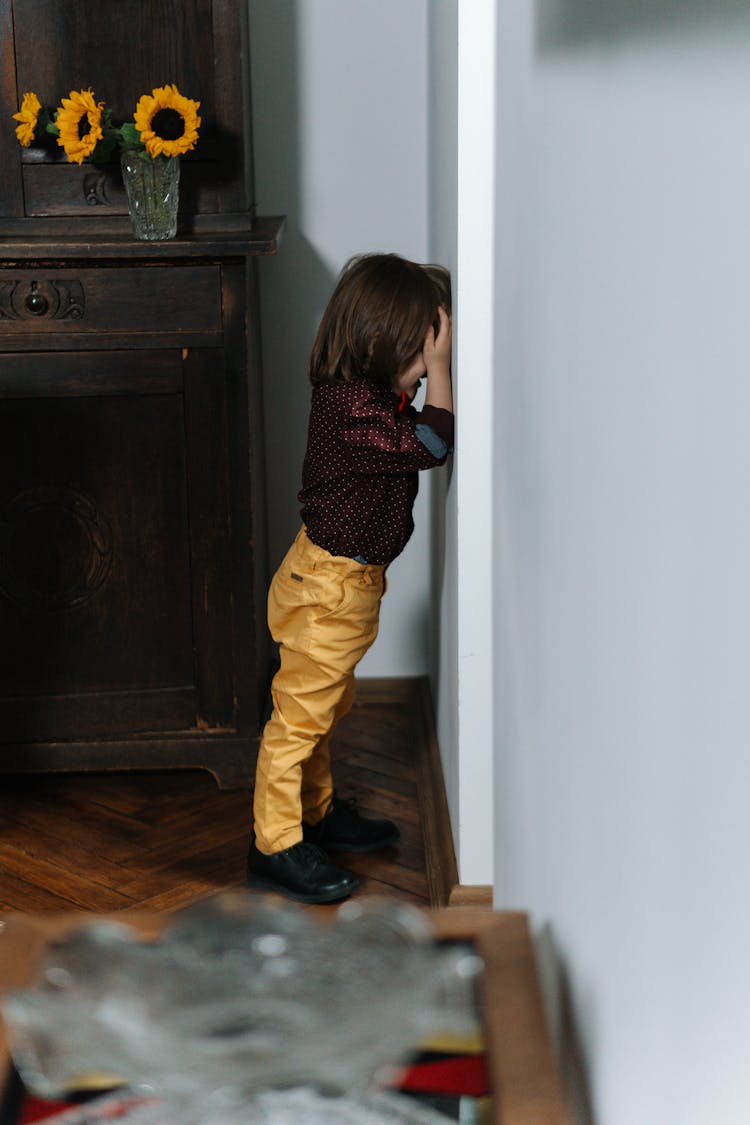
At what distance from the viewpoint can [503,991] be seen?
2.13 ft

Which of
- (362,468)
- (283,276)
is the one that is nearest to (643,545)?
(362,468)

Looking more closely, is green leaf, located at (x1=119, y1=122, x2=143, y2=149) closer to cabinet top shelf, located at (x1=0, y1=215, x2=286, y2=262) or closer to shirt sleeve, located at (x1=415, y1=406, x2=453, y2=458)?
cabinet top shelf, located at (x1=0, y1=215, x2=286, y2=262)

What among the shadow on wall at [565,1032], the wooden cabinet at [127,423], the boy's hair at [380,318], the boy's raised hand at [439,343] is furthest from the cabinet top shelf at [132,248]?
the shadow on wall at [565,1032]

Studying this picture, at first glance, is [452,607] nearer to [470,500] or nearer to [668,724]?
[470,500]

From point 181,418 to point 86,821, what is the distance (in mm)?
761

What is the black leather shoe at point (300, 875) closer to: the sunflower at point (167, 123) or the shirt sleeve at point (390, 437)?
the shirt sleeve at point (390, 437)

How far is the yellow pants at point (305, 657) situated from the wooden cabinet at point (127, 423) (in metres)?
0.34

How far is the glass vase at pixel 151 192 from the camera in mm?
2215

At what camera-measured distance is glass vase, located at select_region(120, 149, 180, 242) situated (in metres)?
2.21

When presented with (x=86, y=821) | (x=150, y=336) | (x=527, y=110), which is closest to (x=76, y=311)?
(x=150, y=336)

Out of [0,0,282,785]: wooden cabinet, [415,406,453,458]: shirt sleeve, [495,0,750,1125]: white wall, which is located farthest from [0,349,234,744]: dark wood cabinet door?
[495,0,750,1125]: white wall

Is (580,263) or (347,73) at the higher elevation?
(347,73)

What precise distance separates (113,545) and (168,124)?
0.75 meters

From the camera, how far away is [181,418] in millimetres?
2373
